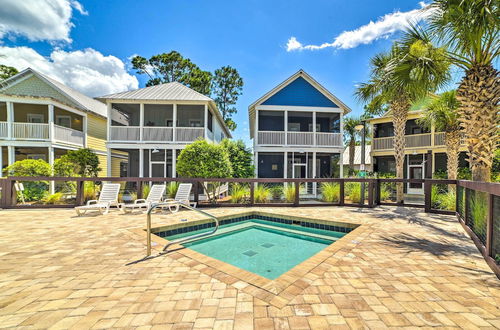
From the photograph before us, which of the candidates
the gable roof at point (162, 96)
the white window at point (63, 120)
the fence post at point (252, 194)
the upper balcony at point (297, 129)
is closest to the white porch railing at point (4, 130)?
the white window at point (63, 120)

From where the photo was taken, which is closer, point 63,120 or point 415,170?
point 63,120

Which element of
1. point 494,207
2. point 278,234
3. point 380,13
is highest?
point 380,13

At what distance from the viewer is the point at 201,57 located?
26.3 metres

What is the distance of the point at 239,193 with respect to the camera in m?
8.94

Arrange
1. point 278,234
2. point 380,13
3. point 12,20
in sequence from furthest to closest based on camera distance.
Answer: point 12,20 → point 380,13 → point 278,234

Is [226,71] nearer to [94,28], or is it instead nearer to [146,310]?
[94,28]

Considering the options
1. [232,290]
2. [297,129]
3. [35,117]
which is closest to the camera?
[232,290]

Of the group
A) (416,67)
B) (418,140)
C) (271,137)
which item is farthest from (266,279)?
(418,140)

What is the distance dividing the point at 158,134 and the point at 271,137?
23.3ft

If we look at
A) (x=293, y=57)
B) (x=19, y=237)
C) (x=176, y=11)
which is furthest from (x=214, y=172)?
(x=293, y=57)

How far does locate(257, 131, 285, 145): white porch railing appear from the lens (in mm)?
13578

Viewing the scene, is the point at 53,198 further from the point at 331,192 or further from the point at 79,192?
the point at 331,192

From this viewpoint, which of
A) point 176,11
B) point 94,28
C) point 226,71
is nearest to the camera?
point 176,11

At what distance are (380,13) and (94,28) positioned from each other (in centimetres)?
2065
